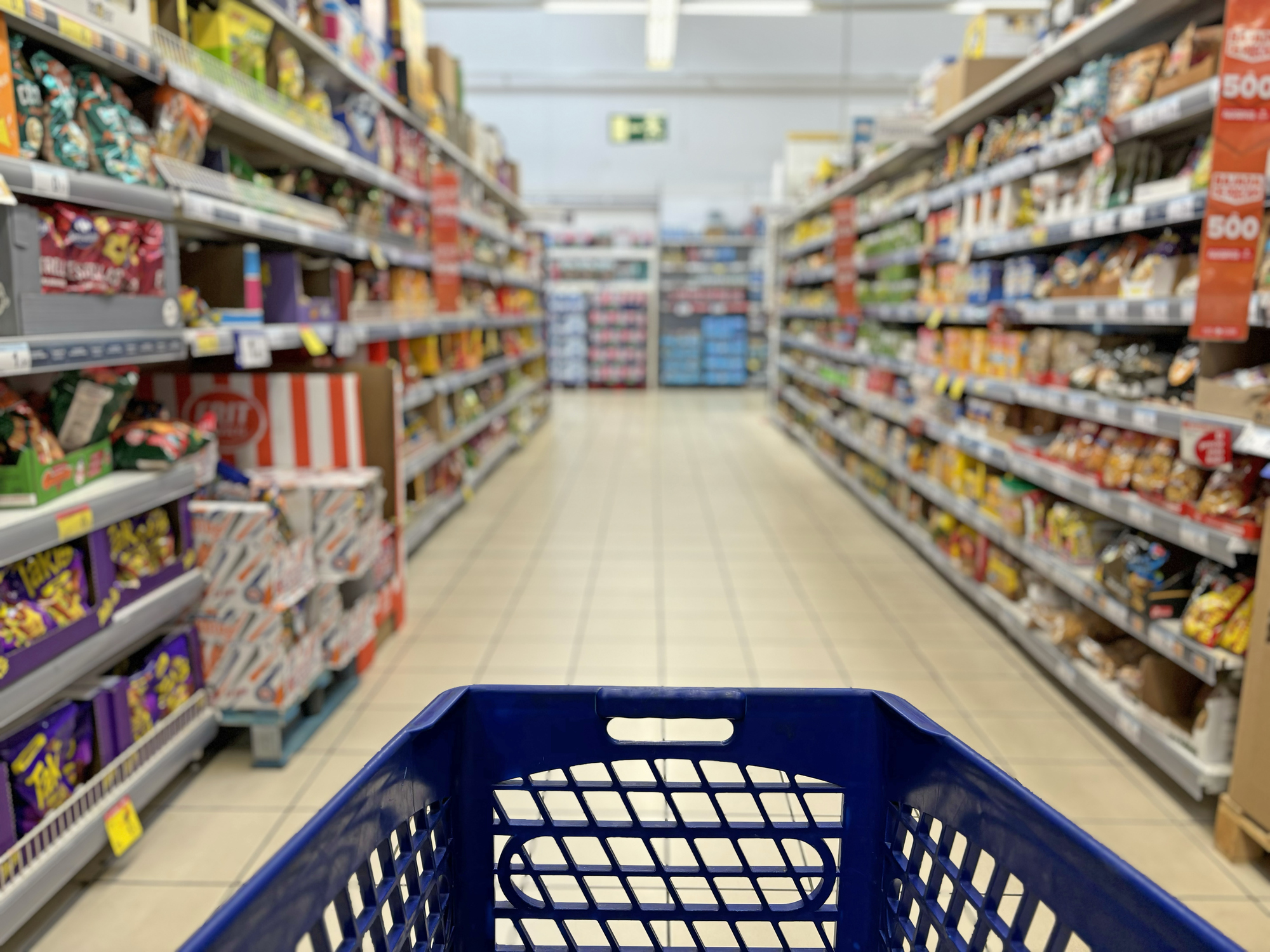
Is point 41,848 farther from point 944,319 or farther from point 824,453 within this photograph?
point 824,453

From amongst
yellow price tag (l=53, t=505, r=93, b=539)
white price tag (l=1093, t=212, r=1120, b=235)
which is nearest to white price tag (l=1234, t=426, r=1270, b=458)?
white price tag (l=1093, t=212, r=1120, b=235)

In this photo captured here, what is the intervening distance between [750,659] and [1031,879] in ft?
9.07

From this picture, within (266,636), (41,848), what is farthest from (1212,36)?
(41,848)

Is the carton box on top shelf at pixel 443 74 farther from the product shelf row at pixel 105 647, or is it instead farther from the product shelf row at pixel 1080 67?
the product shelf row at pixel 105 647

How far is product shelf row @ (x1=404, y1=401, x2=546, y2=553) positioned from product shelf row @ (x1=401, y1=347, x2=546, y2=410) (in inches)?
24.1

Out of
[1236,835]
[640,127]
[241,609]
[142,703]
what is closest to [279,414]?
[241,609]

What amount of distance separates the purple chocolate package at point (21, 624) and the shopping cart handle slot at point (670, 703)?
55.8 inches

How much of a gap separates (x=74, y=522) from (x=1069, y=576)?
302 centimetres

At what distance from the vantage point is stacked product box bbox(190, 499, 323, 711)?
2.56 meters

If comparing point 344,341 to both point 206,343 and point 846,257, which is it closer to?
point 206,343

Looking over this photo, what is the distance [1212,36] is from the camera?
8.39 feet

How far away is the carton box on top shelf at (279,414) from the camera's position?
3.19 metres

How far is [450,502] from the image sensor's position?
5824 mm

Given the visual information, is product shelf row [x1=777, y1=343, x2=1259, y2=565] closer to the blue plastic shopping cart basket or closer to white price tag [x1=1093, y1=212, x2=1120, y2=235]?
white price tag [x1=1093, y1=212, x2=1120, y2=235]
